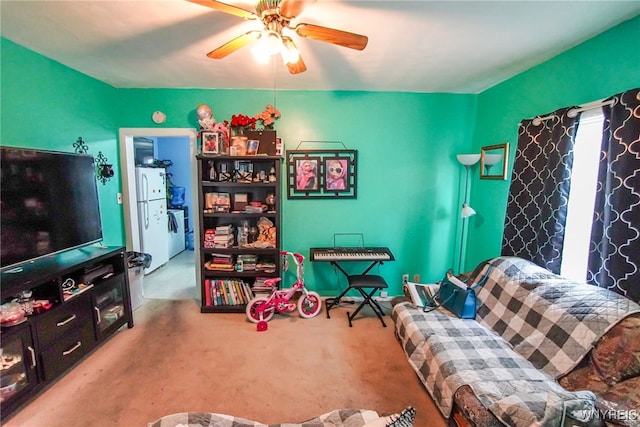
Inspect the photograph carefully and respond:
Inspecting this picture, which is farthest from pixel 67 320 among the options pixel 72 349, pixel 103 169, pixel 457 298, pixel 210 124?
pixel 457 298

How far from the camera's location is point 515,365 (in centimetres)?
172

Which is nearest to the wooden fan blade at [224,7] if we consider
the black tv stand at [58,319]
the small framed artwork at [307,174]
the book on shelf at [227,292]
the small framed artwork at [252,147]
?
the small framed artwork at [252,147]

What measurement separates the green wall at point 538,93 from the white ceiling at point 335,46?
0.32 ft

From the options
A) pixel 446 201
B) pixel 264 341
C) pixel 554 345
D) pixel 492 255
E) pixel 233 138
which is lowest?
pixel 264 341

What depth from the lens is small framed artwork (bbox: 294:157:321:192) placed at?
10.5 ft

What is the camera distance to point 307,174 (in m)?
3.23

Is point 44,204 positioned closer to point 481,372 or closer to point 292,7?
point 292,7

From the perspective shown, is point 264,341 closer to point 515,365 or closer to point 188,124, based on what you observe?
point 515,365

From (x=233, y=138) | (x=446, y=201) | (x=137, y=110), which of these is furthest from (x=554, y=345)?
(x=137, y=110)

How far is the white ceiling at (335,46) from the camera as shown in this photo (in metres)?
1.60

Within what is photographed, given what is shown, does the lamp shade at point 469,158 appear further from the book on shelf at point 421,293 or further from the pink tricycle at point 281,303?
the pink tricycle at point 281,303

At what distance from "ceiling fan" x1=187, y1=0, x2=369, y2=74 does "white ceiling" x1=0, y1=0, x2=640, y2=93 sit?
145 millimetres

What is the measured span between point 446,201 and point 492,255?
779mm

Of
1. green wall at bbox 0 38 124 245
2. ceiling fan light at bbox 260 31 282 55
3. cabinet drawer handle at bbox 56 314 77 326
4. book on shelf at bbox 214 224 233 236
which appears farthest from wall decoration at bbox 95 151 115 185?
ceiling fan light at bbox 260 31 282 55
